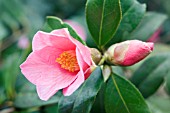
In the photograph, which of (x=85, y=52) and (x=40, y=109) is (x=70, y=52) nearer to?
(x=85, y=52)

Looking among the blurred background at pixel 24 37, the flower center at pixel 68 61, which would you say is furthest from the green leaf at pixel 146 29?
the flower center at pixel 68 61

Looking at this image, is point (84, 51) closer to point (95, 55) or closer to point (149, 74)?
point (95, 55)

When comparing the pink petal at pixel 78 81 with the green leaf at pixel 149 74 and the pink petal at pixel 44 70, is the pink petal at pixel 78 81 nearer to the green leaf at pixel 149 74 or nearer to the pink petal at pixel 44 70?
the pink petal at pixel 44 70

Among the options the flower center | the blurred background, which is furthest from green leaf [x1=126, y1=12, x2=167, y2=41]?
the flower center

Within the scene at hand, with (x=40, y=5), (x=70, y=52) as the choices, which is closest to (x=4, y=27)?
(x=40, y=5)

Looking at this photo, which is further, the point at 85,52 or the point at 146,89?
the point at 146,89

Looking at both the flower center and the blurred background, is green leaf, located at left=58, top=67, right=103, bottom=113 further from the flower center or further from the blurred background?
the blurred background
